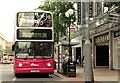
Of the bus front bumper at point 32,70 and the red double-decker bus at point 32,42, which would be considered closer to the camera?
the red double-decker bus at point 32,42

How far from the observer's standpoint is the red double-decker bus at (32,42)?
74.7 feet

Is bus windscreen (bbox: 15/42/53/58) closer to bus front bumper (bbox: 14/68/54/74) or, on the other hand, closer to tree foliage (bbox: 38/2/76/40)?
bus front bumper (bbox: 14/68/54/74)

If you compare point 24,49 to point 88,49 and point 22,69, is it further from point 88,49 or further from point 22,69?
point 88,49

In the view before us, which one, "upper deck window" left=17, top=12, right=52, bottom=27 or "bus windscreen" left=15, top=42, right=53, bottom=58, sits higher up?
"upper deck window" left=17, top=12, right=52, bottom=27

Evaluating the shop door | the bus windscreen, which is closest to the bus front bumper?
the bus windscreen

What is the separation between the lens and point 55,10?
3819 cm

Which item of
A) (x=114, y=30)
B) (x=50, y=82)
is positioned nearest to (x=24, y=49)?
(x=50, y=82)

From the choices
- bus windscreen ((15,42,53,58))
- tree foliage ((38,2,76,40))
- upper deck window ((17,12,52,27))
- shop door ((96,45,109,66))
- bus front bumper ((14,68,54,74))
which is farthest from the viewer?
shop door ((96,45,109,66))

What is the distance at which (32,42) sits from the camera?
75.0ft

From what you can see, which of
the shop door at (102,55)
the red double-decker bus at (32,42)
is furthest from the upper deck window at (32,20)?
the shop door at (102,55)

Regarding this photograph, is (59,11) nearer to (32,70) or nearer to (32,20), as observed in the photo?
(32,20)

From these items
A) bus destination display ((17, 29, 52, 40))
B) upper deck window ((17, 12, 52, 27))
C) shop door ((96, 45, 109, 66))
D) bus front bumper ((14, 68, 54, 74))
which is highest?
upper deck window ((17, 12, 52, 27))

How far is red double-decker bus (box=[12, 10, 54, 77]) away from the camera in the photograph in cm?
2278

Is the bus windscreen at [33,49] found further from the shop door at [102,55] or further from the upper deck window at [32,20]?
the shop door at [102,55]
